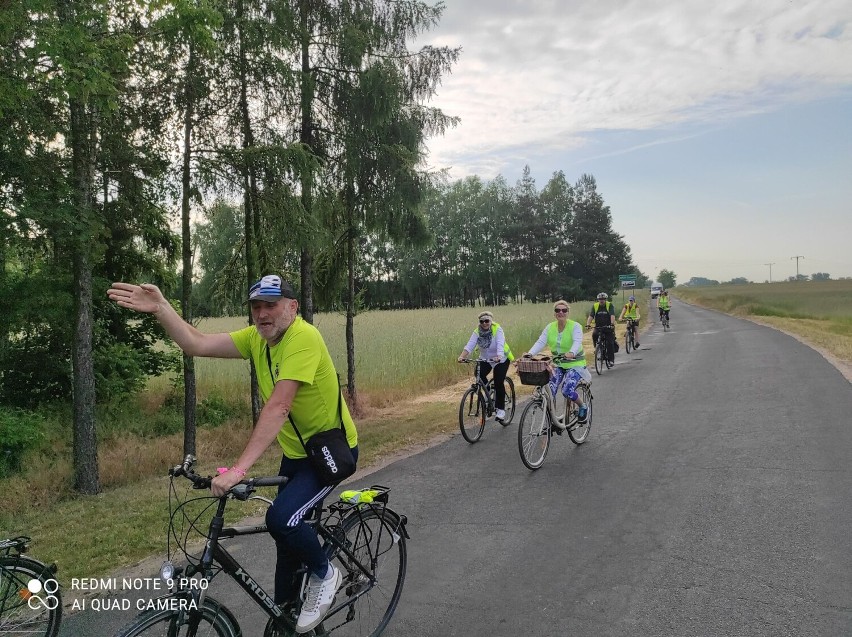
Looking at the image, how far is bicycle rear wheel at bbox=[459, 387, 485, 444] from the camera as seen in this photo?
8.49 metres

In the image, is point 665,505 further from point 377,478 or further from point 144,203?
point 144,203

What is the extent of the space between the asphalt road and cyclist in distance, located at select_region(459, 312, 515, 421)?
21.1 inches

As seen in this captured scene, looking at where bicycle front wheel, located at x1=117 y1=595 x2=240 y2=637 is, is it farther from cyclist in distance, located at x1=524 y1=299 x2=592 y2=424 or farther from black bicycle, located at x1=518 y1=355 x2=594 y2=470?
cyclist in distance, located at x1=524 y1=299 x2=592 y2=424

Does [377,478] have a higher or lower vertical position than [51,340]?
lower

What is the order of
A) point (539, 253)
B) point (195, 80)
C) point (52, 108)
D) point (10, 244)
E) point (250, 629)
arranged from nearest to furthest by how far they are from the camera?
point (250, 629)
point (10, 244)
point (52, 108)
point (195, 80)
point (539, 253)

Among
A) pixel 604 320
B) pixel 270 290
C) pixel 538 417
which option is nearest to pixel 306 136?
pixel 538 417

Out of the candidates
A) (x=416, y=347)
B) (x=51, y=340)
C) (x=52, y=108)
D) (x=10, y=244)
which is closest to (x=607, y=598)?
(x=10, y=244)

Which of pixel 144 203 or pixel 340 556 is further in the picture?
pixel 144 203

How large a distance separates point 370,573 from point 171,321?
1.87 meters

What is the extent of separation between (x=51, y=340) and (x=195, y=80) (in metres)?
5.55

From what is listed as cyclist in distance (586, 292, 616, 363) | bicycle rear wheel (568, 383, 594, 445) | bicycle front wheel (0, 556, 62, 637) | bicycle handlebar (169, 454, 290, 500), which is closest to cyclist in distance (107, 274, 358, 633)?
bicycle handlebar (169, 454, 290, 500)

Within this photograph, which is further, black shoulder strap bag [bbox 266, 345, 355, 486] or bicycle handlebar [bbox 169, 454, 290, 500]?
black shoulder strap bag [bbox 266, 345, 355, 486]

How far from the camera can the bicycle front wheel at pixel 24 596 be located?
321 cm

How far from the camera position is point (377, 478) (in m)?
6.93
